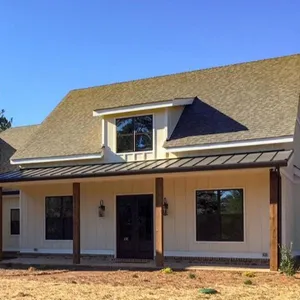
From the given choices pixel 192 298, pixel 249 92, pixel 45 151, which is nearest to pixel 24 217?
pixel 45 151

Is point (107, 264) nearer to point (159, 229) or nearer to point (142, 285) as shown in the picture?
point (159, 229)

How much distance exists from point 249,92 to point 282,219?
5048mm

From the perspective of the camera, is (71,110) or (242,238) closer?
(242,238)

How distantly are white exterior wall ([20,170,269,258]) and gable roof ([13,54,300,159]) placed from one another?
4.36 feet

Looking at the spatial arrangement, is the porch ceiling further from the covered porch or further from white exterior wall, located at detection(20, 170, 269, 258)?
white exterior wall, located at detection(20, 170, 269, 258)

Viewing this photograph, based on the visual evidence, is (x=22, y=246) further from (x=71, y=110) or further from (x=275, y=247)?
(x=275, y=247)

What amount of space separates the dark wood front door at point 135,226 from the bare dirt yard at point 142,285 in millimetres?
3523

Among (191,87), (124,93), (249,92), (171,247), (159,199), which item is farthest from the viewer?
(124,93)

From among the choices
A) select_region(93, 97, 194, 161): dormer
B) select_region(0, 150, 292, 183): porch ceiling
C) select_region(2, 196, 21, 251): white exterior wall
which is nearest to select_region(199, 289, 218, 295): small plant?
select_region(0, 150, 292, 183): porch ceiling

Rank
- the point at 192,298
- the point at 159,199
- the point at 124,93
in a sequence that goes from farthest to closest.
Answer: the point at 124,93 → the point at 159,199 → the point at 192,298

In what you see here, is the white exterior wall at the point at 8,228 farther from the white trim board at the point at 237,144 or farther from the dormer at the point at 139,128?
the white trim board at the point at 237,144

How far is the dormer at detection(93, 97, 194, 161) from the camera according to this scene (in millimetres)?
17359

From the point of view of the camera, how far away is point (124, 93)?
21141 millimetres

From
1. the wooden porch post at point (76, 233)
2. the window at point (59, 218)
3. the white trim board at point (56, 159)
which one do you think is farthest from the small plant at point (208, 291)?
the window at point (59, 218)
